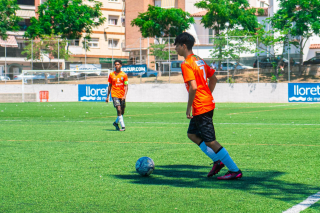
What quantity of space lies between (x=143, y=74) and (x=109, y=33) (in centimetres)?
3809

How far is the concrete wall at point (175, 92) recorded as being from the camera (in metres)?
31.4

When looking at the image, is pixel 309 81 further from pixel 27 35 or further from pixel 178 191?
pixel 27 35

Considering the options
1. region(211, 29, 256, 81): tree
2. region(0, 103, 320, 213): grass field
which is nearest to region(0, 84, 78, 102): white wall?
region(211, 29, 256, 81): tree

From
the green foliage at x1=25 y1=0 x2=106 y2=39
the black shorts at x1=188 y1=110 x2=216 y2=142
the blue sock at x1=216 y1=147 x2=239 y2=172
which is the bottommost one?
the blue sock at x1=216 y1=147 x2=239 y2=172

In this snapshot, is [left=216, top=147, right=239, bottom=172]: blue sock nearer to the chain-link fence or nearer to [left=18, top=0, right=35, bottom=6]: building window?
the chain-link fence

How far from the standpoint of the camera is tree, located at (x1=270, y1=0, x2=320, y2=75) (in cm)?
3518

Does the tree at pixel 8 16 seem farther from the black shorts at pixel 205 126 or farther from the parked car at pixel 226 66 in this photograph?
the black shorts at pixel 205 126

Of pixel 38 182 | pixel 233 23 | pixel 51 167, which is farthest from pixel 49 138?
pixel 233 23

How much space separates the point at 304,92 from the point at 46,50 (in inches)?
824

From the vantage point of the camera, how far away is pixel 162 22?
50969mm

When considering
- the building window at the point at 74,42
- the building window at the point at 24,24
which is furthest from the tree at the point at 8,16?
the building window at the point at 74,42

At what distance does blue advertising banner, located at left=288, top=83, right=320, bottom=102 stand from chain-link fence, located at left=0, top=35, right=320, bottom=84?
130cm

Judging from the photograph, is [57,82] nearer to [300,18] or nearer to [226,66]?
[226,66]

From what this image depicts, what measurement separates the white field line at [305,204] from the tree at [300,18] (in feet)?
105
